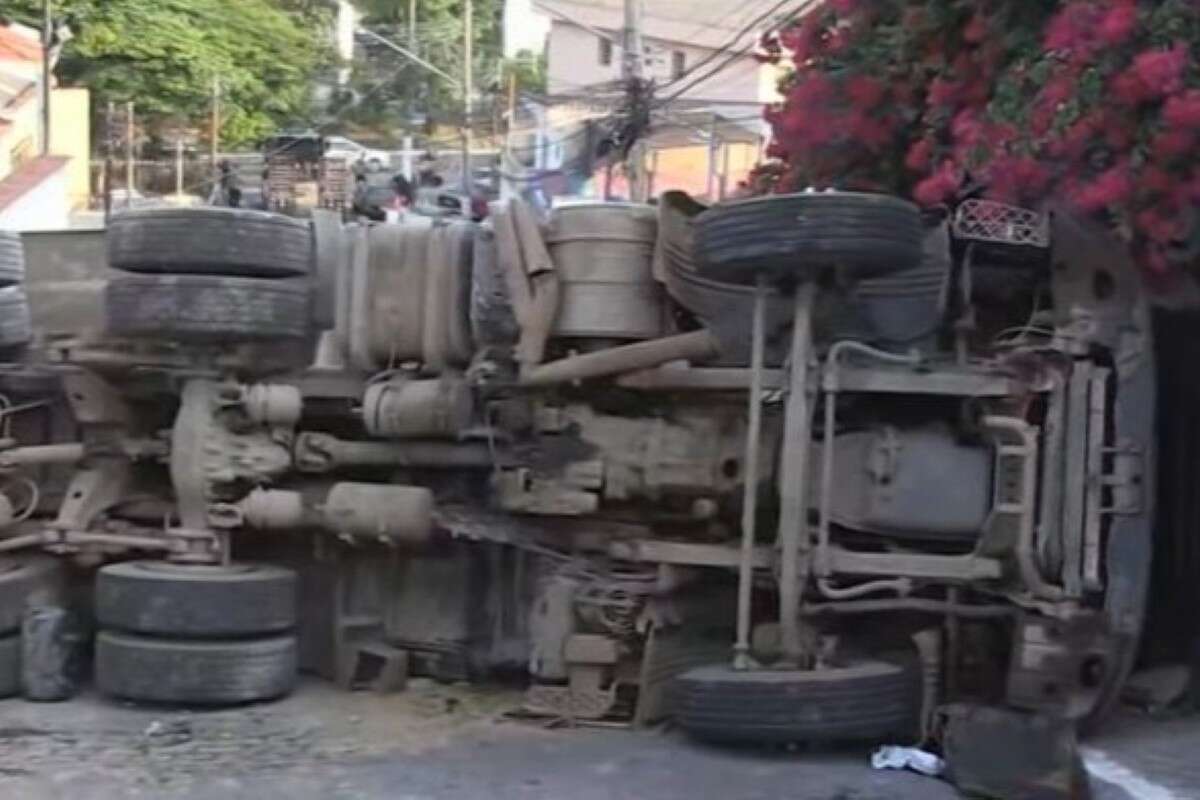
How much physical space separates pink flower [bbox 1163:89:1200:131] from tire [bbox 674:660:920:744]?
164 cm

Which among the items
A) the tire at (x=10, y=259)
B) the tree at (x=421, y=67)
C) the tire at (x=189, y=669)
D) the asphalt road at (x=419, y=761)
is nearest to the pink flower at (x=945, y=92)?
the asphalt road at (x=419, y=761)

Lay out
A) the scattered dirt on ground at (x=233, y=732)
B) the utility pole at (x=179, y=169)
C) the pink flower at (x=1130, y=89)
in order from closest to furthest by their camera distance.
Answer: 1. the pink flower at (x=1130, y=89)
2. the scattered dirt on ground at (x=233, y=732)
3. the utility pole at (x=179, y=169)

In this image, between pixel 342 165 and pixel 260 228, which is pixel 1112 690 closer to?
pixel 260 228

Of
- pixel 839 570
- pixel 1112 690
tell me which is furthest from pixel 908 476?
pixel 1112 690

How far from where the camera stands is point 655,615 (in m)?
5.78

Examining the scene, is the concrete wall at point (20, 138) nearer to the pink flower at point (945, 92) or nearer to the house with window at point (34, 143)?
the house with window at point (34, 143)

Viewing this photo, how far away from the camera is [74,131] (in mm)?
36219

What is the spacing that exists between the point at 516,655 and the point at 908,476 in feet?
4.93

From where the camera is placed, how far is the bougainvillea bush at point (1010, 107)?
5090 mm

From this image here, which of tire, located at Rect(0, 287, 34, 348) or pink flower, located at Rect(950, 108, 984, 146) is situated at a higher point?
pink flower, located at Rect(950, 108, 984, 146)

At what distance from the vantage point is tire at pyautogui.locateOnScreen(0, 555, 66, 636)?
6168 millimetres

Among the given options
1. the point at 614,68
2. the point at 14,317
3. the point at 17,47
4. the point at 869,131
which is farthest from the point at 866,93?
the point at 614,68

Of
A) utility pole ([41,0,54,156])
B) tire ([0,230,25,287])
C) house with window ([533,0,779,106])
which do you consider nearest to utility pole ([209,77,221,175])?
utility pole ([41,0,54,156])

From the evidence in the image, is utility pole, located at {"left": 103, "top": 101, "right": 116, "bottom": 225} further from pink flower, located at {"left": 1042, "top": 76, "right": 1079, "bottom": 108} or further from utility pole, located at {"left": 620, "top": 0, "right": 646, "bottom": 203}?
pink flower, located at {"left": 1042, "top": 76, "right": 1079, "bottom": 108}
